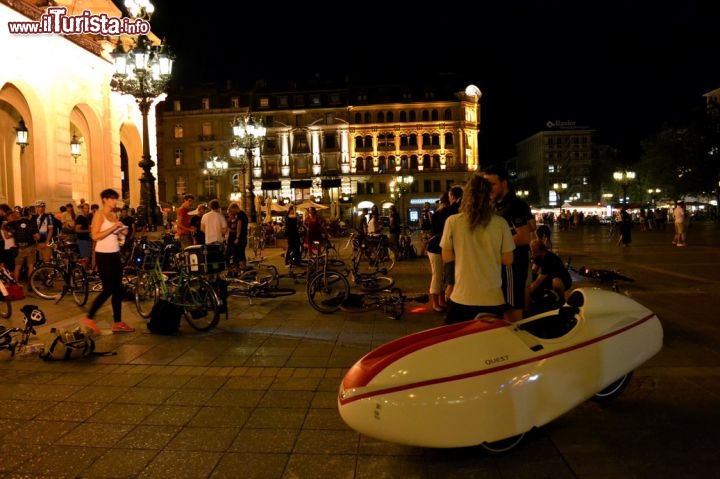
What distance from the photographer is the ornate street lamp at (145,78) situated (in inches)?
530

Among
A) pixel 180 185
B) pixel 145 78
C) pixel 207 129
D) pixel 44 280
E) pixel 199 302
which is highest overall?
pixel 207 129

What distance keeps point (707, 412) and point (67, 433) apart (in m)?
5.04

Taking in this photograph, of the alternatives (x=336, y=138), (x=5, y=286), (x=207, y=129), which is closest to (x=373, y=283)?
(x=5, y=286)

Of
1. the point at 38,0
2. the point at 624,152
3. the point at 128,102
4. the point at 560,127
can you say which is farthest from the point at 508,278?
the point at 560,127

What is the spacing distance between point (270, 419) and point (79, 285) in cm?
749

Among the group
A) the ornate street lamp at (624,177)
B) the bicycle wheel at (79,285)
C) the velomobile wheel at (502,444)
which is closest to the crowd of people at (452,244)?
the bicycle wheel at (79,285)

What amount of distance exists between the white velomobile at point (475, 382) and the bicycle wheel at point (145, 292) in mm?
6201

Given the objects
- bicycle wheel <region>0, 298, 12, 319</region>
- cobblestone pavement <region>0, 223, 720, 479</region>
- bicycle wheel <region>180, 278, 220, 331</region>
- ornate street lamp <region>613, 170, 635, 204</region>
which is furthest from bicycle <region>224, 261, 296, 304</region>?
ornate street lamp <region>613, 170, 635, 204</region>

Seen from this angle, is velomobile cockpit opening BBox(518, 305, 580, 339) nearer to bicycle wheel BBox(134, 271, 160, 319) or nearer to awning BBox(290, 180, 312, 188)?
bicycle wheel BBox(134, 271, 160, 319)

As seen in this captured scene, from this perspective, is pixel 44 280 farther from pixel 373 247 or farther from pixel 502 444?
pixel 502 444

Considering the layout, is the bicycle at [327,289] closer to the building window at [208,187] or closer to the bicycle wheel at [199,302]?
the bicycle wheel at [199,302]

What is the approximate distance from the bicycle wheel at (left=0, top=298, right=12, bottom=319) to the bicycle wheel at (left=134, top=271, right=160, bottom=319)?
1.74m

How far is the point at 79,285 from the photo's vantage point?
10844 millimetres

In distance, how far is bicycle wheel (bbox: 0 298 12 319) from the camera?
28.5 feet
